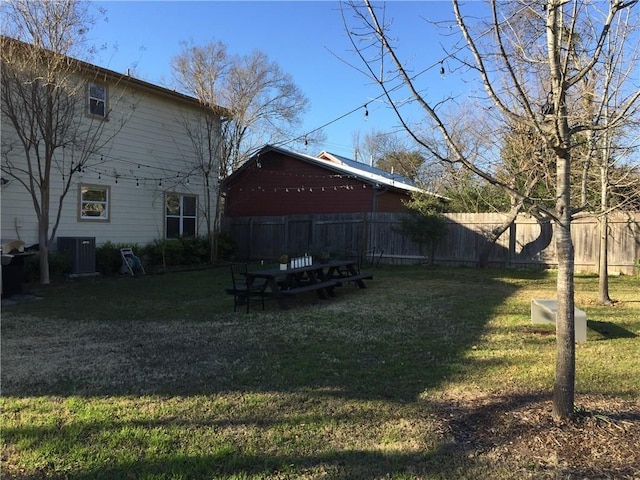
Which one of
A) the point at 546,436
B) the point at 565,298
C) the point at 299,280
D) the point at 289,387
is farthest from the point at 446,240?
the point at 546,436

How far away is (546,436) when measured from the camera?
3.25 meters

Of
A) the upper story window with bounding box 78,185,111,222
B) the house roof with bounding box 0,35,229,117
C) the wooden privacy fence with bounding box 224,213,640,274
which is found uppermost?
the house roof with bounding box 0,35,229,117

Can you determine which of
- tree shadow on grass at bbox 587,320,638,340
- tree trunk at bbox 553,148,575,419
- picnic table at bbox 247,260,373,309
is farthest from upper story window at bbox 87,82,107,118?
tree trunk at bbox 553,148,575,419

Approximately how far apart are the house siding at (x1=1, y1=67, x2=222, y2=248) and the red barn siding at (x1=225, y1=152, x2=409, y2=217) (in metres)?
4.50

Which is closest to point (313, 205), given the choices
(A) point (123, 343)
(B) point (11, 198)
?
(B) point (11, 198)

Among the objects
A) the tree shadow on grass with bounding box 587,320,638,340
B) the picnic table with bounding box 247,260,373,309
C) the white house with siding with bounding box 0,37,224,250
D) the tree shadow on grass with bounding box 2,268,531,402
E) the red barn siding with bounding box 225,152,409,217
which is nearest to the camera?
the tree shadow on grass with bounding box 2,268,531,402

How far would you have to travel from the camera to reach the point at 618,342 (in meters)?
5.96

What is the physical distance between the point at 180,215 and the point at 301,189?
18.2 ft

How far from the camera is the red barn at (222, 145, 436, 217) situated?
19.7 metres

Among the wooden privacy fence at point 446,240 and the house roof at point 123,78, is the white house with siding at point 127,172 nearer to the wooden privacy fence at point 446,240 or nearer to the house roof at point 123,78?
the house roof at point 123,78

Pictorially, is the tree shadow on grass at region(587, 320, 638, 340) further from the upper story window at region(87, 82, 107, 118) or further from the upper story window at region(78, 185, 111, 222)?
the upper story window at region(87, 82, 107, 118)

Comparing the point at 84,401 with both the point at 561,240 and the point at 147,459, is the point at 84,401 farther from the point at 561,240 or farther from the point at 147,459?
the point at 561,240

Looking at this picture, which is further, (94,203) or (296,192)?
(296,192)

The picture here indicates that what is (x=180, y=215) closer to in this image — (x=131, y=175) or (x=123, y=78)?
(x=131, y=175)
